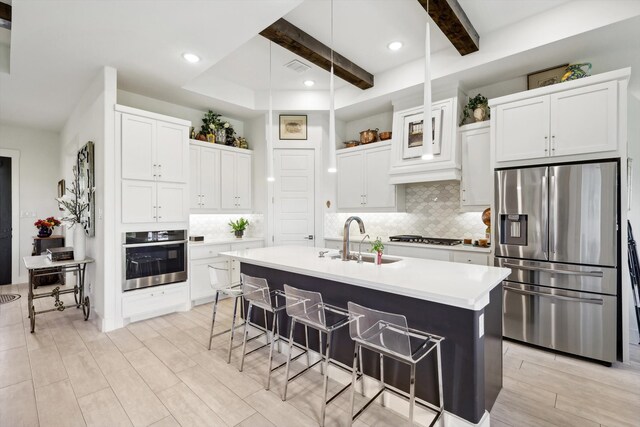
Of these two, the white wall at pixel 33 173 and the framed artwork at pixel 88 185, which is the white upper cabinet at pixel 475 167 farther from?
the white wall at pixel 33 173

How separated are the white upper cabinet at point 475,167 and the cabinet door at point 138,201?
397cm

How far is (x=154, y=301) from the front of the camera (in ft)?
12.7

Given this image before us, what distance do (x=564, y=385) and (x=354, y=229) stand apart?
3.43 metres

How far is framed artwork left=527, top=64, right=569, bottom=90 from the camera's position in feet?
11.0

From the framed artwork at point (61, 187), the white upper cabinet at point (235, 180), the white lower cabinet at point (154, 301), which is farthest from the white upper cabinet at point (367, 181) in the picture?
the framed artwork at point (61, 187)

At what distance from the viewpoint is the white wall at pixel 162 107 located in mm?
4242

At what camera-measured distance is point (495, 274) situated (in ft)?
7.00

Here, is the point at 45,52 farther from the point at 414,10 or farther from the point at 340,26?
the point at 414,10

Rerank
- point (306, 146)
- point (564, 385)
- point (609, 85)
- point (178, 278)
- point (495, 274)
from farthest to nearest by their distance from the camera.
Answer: point (306, 146), point (178, 278), point (609, 85), point (564, 385), point (495, 274)

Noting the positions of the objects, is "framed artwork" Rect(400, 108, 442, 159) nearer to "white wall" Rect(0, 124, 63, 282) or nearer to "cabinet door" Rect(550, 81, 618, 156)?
"cabinet door" Rect(550, 81, 618, 156)

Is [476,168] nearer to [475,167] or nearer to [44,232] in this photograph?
[475,167]

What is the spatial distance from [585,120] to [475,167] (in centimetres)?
112

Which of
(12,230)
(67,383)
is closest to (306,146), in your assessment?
(67,383)

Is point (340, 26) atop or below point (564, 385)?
atop
